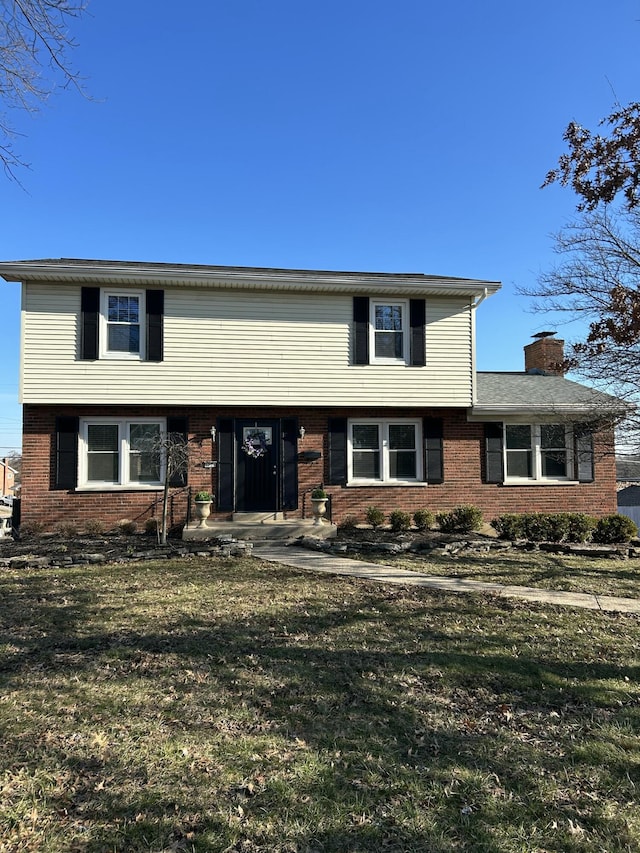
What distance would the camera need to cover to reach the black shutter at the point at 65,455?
39.9ft

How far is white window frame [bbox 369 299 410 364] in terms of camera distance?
43.2ft

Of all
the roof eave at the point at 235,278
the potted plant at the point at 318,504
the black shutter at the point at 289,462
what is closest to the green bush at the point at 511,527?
the potted plant at the point at 318,504

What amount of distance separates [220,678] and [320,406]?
29.7 ft

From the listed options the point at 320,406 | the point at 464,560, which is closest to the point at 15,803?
the point at 464,560

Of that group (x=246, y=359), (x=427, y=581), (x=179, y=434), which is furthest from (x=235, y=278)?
(x=427, y=581)

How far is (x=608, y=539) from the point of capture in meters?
11.7

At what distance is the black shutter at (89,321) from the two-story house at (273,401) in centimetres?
3

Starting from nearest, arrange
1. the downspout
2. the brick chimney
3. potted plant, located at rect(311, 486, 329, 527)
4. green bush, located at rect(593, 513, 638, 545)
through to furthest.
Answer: green bush, located at rect(593, 513, 638, 545)
potted plant, located at rect(311, 486, 329, 527)
the downspout
the brick chimney

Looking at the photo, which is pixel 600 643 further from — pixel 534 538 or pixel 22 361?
pixel 22 361

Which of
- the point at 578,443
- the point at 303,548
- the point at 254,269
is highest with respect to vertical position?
the point at 254,269

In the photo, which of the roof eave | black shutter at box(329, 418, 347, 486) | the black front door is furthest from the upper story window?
black shutter at box(329, 418, 347, 486)

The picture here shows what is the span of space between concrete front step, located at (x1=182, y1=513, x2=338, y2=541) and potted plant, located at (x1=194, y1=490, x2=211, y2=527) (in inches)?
6.6

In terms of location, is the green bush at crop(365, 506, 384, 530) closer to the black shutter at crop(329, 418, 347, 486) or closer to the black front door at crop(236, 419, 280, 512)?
the black shutter at crop(329, 418, 347, 486)

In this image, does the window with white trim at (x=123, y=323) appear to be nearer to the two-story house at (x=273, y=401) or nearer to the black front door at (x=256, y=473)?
the two-story house at (x=273, y=401)
